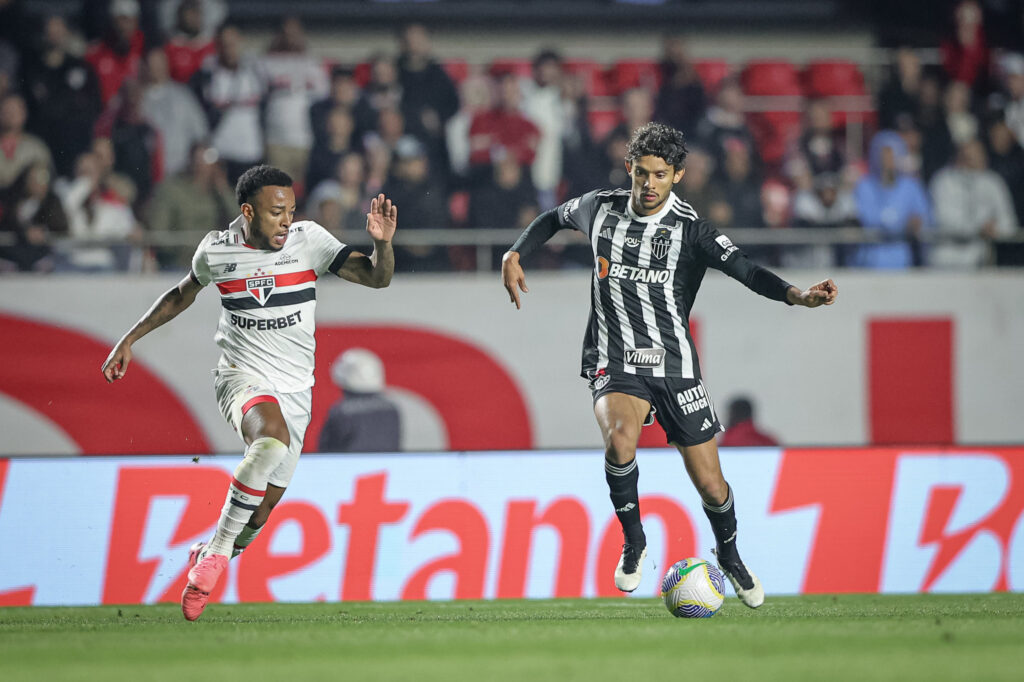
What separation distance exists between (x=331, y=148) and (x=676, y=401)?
19.7ft

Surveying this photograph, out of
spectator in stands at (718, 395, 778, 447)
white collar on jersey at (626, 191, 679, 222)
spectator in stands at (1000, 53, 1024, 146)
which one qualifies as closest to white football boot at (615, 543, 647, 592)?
white collar on jersey at (626, 191, 679, 222)

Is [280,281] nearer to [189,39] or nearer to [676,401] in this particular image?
[676,401]

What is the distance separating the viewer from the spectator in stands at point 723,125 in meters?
12.4

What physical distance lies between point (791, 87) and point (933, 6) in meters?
1.94

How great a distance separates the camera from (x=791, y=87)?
47.4 ft

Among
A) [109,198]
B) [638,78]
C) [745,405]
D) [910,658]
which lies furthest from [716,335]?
[910,658]

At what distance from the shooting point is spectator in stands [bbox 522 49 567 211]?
12.3 metres

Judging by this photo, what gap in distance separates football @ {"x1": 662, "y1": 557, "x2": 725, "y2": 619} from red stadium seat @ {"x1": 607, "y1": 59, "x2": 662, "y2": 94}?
8395mm

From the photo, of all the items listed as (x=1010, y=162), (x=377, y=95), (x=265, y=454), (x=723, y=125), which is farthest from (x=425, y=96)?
(x=265, y=454)

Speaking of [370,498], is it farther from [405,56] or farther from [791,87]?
[791,87]

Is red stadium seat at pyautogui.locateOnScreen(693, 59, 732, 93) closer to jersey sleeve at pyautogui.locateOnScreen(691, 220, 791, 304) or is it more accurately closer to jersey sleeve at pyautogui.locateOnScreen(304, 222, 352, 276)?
jersey sleeve at pyautogui.locateOnScreen(691, 220, 791, 304)

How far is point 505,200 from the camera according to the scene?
38.3 ft

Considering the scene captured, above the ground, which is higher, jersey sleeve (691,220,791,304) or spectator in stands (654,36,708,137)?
spectator in stands (654,36,708,137)

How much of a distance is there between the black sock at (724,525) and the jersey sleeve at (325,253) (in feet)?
7.20
